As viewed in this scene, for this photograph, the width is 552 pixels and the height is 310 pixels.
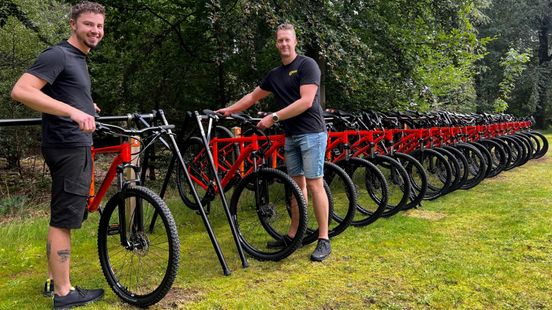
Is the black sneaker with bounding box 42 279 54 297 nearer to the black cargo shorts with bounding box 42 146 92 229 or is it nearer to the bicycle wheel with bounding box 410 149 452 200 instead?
the black cargo shorts with bounding box 42 146 92 229

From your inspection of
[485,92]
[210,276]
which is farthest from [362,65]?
[485,92]

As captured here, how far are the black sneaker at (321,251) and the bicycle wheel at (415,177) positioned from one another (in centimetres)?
162

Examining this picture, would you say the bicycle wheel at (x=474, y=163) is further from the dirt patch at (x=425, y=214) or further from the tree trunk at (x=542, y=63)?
the tree trunk at (x=542, y=63)

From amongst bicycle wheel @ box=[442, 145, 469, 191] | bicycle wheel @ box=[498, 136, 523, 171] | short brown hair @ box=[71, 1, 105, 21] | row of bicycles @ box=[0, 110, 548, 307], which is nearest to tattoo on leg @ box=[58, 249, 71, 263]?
row of bicycles @ box=[0, 110, 548, 307]

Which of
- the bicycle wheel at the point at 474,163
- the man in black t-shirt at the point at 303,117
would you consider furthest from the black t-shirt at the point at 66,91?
the bicycle wheel at the point at 474,163

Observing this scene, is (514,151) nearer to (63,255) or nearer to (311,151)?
(311,151)

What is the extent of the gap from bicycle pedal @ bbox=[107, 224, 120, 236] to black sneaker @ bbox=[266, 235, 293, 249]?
123cm

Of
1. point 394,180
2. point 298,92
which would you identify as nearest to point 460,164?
point 394,180

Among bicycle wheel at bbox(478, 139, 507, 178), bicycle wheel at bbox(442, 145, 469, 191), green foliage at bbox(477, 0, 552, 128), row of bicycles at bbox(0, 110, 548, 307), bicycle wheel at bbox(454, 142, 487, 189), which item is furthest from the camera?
green foliage at bbox(477, 0, 552, 128)

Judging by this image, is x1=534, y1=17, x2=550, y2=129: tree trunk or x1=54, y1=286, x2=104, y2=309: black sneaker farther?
x1=534, y1=17, x2=550, y2=129: tree trunk

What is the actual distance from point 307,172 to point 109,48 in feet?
24.6

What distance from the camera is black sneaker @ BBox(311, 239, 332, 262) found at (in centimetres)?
322

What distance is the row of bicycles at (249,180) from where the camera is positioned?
2.68m

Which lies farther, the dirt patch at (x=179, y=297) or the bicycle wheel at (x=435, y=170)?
the bicycle wheel at (x=435, y=170)
